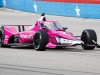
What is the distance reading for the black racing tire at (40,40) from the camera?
1319cm

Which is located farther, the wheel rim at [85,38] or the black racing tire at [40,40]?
the wheel rim at [85,38]

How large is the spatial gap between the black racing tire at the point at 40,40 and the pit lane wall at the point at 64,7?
1423cm

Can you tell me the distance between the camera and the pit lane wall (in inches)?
1097

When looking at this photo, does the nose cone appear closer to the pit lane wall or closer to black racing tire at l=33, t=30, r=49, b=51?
black racing tire at l=33, t=30, r=49, b=51

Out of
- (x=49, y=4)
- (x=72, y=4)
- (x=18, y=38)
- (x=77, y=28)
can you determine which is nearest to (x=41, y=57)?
(x=18, y=38)

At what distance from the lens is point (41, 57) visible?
1174 cm

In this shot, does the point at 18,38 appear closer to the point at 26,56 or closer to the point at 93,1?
the point at 26,56

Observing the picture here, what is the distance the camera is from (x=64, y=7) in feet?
98.3

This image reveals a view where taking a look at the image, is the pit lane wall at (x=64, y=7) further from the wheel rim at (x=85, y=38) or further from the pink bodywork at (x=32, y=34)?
the wheel rim at (x=85, y=38)

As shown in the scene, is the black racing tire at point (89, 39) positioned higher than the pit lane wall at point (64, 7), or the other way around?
the pit lane wall at point (64, 7)

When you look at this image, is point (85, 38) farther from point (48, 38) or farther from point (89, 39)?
point (48, 38)

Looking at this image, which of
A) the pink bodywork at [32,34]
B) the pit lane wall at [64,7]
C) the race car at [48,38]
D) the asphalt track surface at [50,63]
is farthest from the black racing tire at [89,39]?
the pit lane wall at [64,7]

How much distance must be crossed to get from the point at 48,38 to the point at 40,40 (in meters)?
0.26

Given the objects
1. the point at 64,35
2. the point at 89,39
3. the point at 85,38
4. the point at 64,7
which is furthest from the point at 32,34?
the point at 64,7
